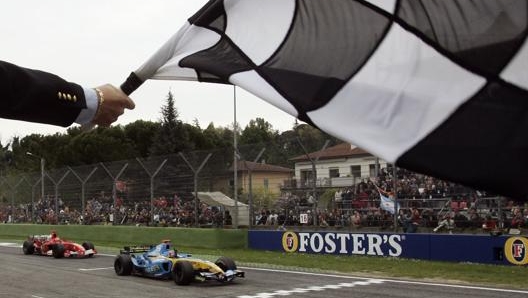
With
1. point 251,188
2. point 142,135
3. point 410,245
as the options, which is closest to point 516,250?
point 410,245

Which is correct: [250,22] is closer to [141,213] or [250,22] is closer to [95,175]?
[141,213]

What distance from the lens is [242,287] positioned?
42.6 feet

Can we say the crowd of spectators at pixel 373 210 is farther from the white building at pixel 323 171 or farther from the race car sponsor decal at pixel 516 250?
the race car sponsor decal at pixel 516 250

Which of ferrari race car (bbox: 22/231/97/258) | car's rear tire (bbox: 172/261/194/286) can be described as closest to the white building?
car's rear tire (bbox: 172/261/194/286)

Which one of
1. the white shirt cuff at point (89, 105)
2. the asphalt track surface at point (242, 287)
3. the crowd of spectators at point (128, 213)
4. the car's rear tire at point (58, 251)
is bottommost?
the asphalt track surface at point (242, 287)

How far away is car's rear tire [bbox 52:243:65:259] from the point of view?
69.2ft

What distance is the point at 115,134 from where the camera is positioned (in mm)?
72250

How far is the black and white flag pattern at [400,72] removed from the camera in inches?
64.8

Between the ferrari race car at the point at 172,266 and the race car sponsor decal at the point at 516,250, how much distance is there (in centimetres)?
610

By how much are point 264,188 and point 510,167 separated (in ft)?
65.3

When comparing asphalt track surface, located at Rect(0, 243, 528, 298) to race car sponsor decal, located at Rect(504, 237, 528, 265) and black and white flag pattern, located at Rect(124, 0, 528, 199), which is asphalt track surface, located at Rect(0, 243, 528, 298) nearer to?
race car sponsor decal, located at Rect(504, 237, 528, 265)

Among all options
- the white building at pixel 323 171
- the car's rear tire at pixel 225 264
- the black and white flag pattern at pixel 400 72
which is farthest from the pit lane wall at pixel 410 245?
the black and white flag pattern at pixel 400 72

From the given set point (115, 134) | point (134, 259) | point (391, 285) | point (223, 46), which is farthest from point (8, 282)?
point (115, 134)

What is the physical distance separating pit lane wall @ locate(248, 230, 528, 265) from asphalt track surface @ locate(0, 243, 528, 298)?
292cm
